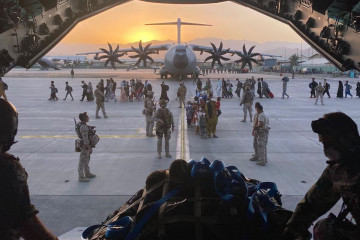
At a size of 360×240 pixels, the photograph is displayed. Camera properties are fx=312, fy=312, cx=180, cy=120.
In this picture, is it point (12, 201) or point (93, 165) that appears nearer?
point (12, 201)

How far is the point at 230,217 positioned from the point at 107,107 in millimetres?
18254

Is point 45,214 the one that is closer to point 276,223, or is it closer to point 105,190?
point 105,190

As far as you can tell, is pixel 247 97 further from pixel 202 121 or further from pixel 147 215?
pixel 147 215

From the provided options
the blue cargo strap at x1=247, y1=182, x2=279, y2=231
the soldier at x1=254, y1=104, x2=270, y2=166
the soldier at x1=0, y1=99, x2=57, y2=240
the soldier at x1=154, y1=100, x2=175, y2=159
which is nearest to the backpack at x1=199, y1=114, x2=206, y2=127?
the soldier at x1=154, y1=100, x2=175, y2=159

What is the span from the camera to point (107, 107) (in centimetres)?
1962

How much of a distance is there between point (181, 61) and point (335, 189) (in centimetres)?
3239

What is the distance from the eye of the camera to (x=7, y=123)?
2152 millimetres

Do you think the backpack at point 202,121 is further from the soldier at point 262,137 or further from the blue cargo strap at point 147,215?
the blue cargo strap at point 147,215

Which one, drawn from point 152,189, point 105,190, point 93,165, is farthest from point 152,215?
point 93,165

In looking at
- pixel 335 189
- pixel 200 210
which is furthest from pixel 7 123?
pixel 335 189

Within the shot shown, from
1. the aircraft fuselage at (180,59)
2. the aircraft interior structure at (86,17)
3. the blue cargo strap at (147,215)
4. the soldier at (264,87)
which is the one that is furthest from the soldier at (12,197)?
the aircraft fuselage at (180,59)

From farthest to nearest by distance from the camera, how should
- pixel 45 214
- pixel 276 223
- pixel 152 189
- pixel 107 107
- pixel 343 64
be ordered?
pixel 107 107 < pixel 45 214 < pixel 343 64 < pixel 152 189 < pixel 276 223

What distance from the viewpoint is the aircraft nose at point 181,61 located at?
33353mm

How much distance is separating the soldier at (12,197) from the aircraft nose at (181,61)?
31860 mm
